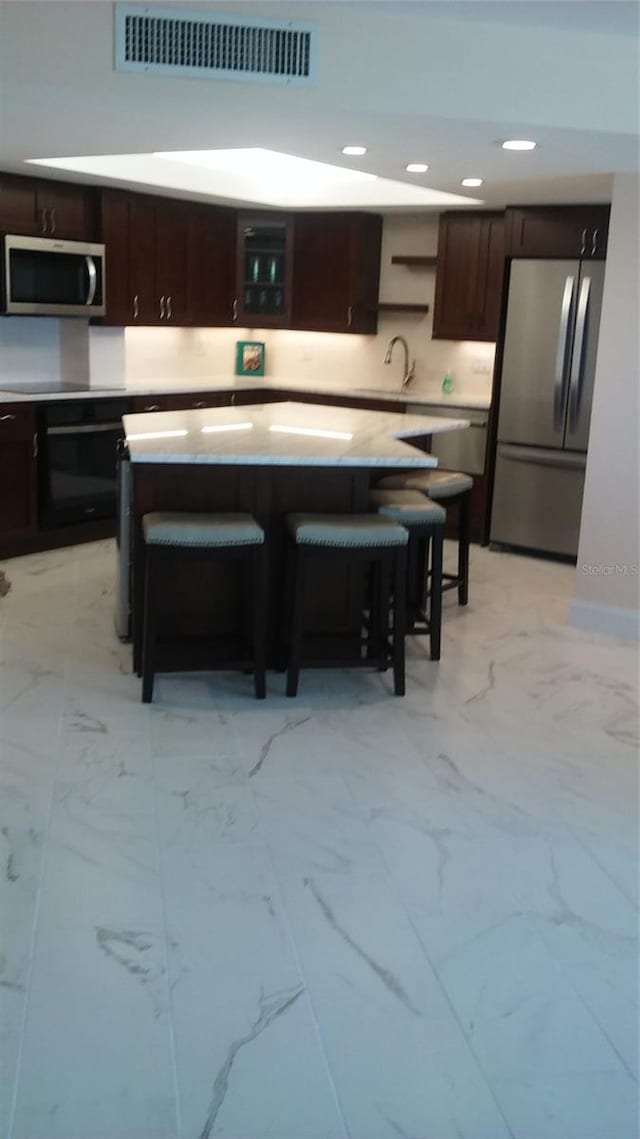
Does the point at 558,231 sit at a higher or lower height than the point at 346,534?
higher

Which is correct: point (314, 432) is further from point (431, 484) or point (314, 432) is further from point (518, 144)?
point (518, 144)

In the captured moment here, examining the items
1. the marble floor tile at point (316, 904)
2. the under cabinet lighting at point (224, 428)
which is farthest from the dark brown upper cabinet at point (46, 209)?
the marble floor tile at point (316, 904)

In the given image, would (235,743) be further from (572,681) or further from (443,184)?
(443,184)

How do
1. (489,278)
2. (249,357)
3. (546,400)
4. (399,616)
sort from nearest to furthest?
(399,616), (546,400), (489,278), (249,357)

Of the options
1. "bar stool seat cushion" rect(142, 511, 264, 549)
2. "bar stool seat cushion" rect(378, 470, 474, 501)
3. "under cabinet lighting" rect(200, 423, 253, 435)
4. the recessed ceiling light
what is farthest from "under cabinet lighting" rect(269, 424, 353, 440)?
the recessed ceiling light

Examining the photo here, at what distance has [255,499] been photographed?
4.22 meters

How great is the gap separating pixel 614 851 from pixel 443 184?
12.3 feet

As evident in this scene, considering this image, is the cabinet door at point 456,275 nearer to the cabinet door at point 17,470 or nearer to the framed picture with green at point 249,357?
the framed picture with green at point 249,357

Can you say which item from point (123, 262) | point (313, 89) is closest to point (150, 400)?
point (123, 262)

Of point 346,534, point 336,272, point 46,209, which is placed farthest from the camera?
point 336,272

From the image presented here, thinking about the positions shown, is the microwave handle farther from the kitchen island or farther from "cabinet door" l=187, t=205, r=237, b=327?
the kitchen island

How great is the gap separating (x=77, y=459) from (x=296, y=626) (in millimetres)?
2696

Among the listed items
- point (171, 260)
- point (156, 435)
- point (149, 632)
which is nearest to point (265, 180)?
point (171, 260)

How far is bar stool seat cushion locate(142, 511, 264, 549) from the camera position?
3742mm
